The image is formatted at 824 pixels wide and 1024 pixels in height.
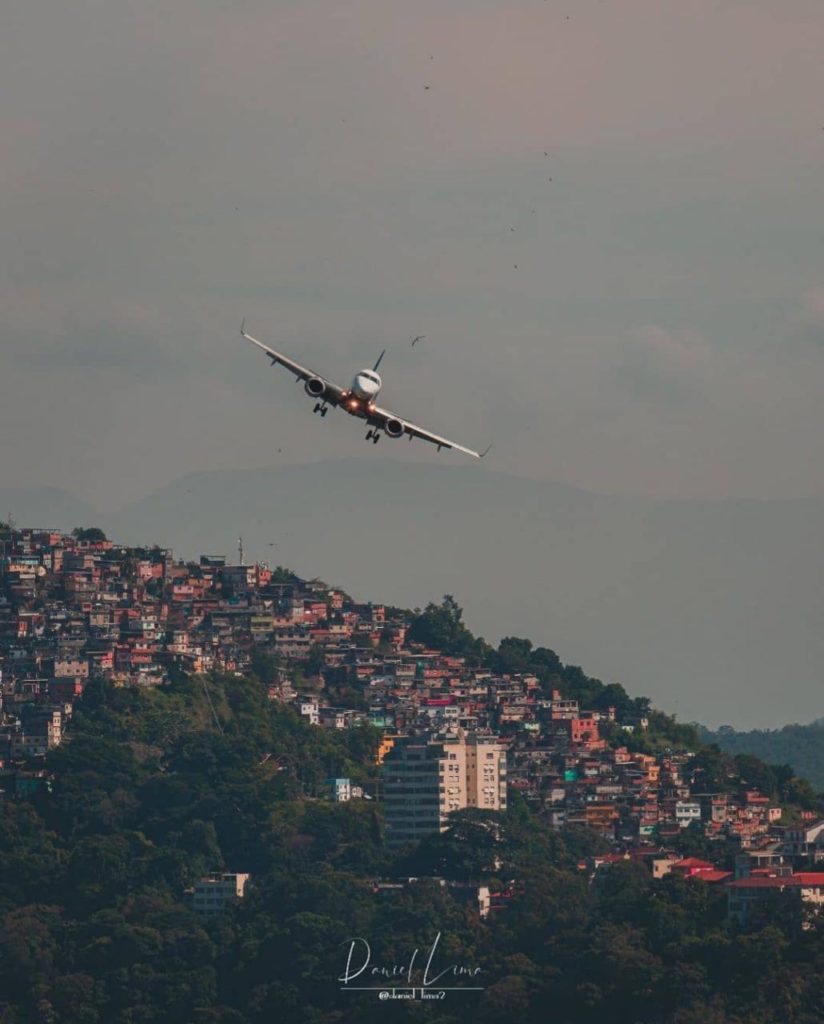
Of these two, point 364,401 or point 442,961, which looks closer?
point 364,401

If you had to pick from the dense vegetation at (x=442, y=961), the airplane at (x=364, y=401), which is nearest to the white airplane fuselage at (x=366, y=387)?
the airplane at (x=364, y=401)

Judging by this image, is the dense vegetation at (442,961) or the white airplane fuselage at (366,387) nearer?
the white airplane fuselage at (366,387)

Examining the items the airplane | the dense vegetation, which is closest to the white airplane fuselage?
the airplane

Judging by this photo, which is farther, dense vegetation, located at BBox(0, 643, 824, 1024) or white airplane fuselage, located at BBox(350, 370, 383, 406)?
dense vegetation, located at BBox(0, 643, 824, 1024)

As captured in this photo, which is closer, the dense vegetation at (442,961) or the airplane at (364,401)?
the airplane at (364,401)

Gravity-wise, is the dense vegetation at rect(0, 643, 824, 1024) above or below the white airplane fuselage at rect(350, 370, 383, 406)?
below

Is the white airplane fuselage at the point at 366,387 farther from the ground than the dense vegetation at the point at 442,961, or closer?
farther from the ground

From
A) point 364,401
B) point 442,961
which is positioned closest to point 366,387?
point 364,401

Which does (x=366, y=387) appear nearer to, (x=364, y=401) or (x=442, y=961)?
(x=364, y=401)

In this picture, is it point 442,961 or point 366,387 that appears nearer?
point 366,387

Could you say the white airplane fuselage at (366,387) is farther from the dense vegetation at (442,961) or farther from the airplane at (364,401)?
the dense vegetation at (442,961)

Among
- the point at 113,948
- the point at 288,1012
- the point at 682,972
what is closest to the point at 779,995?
the point at 682,972

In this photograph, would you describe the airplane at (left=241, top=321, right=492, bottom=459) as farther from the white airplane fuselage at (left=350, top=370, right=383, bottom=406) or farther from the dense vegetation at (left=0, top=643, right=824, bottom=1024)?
the dense vegetation at (left=0, top=643, right=824, bottom=1024)
